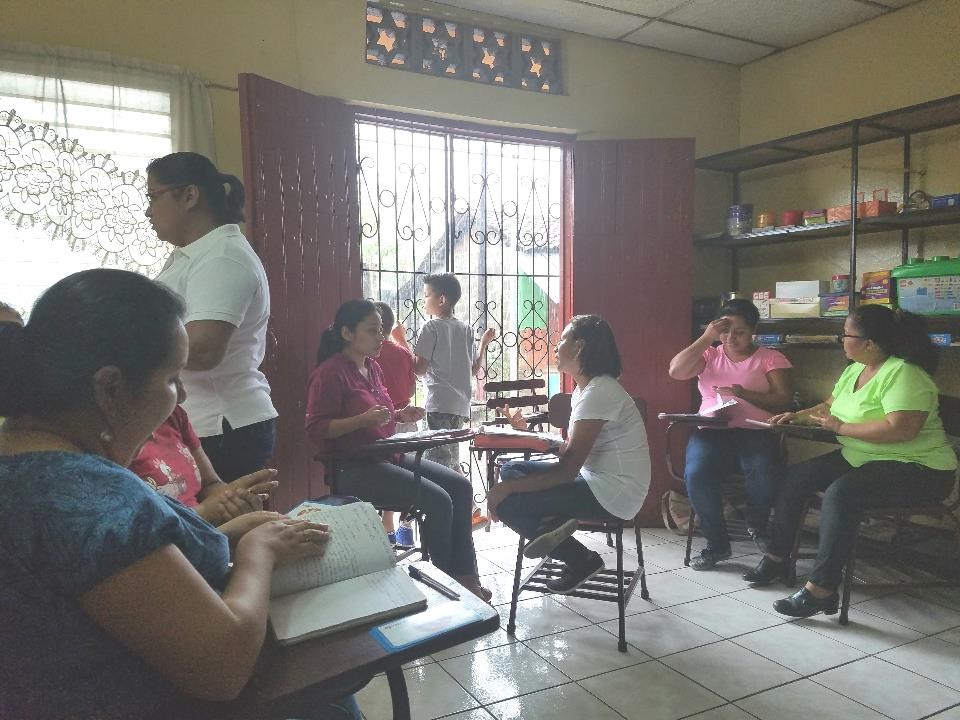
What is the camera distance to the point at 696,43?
405 cm

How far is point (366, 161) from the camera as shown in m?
3.53

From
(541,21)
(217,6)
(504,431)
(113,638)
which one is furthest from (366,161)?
(113,638)

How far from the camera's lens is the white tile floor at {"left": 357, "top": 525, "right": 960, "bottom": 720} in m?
2.01

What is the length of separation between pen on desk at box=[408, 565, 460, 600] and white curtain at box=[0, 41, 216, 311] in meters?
2.15

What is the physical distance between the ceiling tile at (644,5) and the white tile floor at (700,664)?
9.63 feet

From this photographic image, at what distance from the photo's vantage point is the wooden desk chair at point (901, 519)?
2.59 metres

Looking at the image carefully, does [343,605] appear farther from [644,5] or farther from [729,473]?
[644,5]

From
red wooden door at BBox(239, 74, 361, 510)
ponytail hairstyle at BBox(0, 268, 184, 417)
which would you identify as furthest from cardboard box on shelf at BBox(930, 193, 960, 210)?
ponytail hairstyle at BBox(0, 268, 184, 417)

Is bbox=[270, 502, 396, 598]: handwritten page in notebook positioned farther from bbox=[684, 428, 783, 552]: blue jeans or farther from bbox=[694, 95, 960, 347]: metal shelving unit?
bbox=[694, 95, 960, 347]: metal shelving unit

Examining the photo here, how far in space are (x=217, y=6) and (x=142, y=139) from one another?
0.74m

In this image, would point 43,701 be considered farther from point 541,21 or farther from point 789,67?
point 789,67

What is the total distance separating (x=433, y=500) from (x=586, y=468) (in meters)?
0.61

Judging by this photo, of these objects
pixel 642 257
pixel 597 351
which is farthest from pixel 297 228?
pixel 642 257

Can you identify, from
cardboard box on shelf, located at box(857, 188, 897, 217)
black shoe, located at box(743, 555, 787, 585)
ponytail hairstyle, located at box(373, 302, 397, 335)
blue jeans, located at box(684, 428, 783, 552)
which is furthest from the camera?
cardboard box on shelf, located at box(857, 188, 897, 217)
